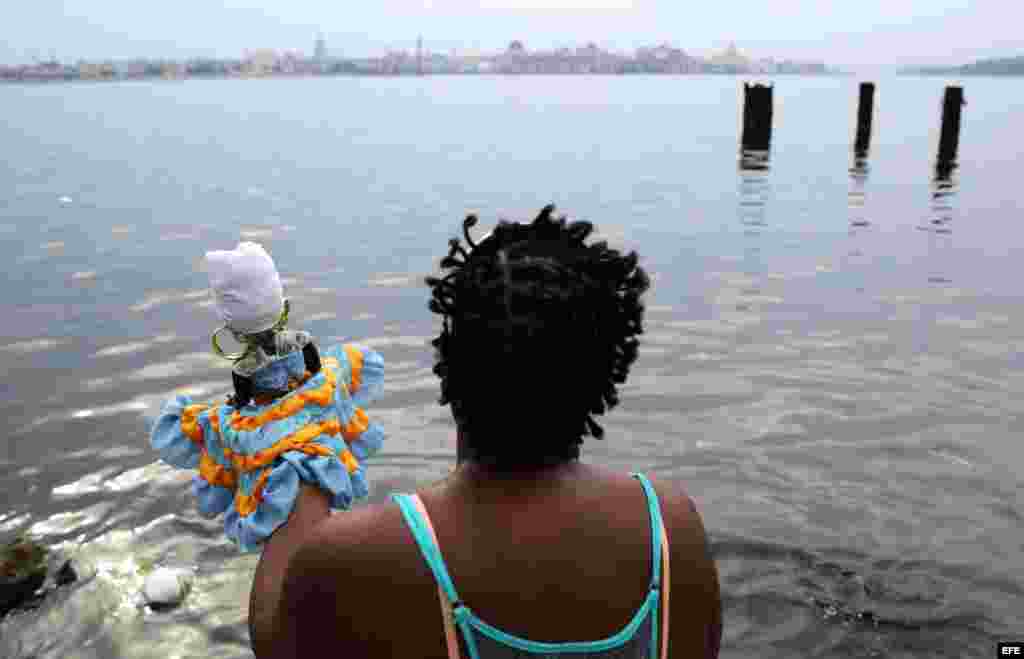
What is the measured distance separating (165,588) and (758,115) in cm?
3403

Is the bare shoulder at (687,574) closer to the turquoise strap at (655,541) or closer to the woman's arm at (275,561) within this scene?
the turquoise strap at (655,541)

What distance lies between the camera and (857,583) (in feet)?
19.1

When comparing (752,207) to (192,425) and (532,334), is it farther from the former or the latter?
(532,334)

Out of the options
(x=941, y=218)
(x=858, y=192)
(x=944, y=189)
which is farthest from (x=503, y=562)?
(x=944, y=189)

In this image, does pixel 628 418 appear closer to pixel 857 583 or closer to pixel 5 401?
pixel 857 583

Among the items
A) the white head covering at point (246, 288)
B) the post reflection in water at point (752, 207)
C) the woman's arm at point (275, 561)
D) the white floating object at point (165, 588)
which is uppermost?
the white head covering at point (246, 288)

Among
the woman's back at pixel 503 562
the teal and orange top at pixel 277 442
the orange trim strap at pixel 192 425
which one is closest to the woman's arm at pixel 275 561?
the teal and orange top at pixel 277 442

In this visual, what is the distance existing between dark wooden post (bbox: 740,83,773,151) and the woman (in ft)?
117

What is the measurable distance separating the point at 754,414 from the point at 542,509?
24.7ft

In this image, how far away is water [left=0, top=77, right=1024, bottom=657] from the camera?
18.7 ft


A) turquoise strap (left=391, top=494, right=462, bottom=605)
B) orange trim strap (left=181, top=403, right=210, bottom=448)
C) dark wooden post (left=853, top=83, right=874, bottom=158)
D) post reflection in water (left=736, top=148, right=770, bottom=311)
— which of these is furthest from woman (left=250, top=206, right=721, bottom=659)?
dark wooden post (left=853, top=83, right=874, bottom=158)

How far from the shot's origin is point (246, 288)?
10.1ft

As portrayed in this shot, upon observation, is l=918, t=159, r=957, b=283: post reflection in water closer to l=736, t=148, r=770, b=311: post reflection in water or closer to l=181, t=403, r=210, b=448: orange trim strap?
l=736, t=148, r=770, b=311: post reflection in water

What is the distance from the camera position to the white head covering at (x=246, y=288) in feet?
9.98
